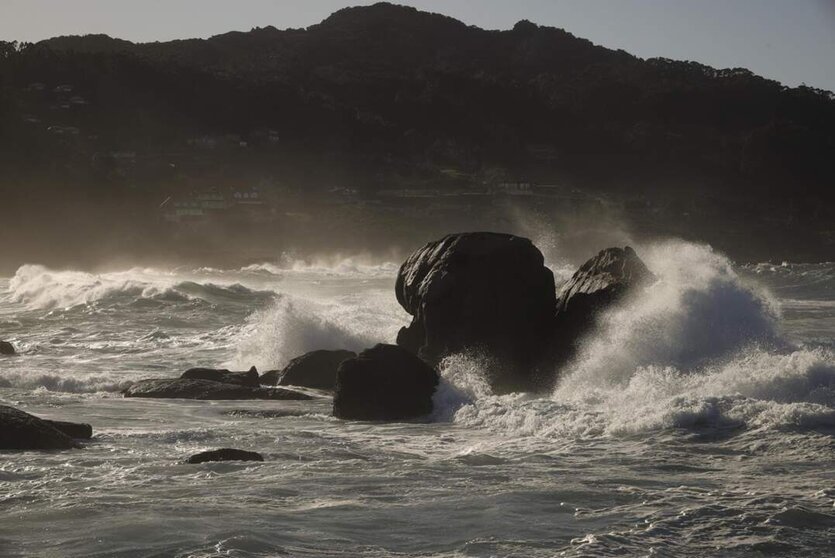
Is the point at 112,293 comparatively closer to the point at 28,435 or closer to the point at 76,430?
the point at 76,430

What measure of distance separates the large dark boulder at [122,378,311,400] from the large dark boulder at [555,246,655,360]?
177 inches

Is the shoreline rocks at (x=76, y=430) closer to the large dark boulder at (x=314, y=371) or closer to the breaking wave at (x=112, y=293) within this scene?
the large dark boulder at (x=314, y=371)

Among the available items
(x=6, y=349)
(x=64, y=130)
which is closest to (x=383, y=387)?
(x=6, y=349)

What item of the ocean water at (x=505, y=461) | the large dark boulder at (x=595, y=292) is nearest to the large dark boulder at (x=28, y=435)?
the ocean water at (x=505, y=461)

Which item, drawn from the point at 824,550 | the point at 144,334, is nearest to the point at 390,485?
the point at 824,550

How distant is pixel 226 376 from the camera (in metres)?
22.9

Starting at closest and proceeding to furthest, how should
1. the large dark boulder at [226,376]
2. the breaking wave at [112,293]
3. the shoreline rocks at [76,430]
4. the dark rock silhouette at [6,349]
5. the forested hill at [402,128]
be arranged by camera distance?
1. the shoreline rocks at [76,430]
2. the large dark boulder at [226,376]
3. the dark rock silhouette at [6,349]
4. the breaking wave at [112,293]
5. the forested hill at [402,128]

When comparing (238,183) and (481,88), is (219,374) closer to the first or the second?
(238,183)

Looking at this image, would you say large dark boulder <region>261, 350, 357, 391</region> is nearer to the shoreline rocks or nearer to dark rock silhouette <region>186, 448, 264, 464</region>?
the shoreline rocks

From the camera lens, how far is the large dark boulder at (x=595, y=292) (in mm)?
20656

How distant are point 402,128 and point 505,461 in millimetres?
127906

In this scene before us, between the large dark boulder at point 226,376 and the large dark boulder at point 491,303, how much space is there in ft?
10.4

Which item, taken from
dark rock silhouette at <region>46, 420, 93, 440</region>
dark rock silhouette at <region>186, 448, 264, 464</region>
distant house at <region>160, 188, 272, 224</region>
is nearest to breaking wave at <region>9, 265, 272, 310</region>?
dark rock silhouette at <region>46, 420, 93, 440</region>

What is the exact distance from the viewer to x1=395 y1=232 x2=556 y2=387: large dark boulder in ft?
67.5
